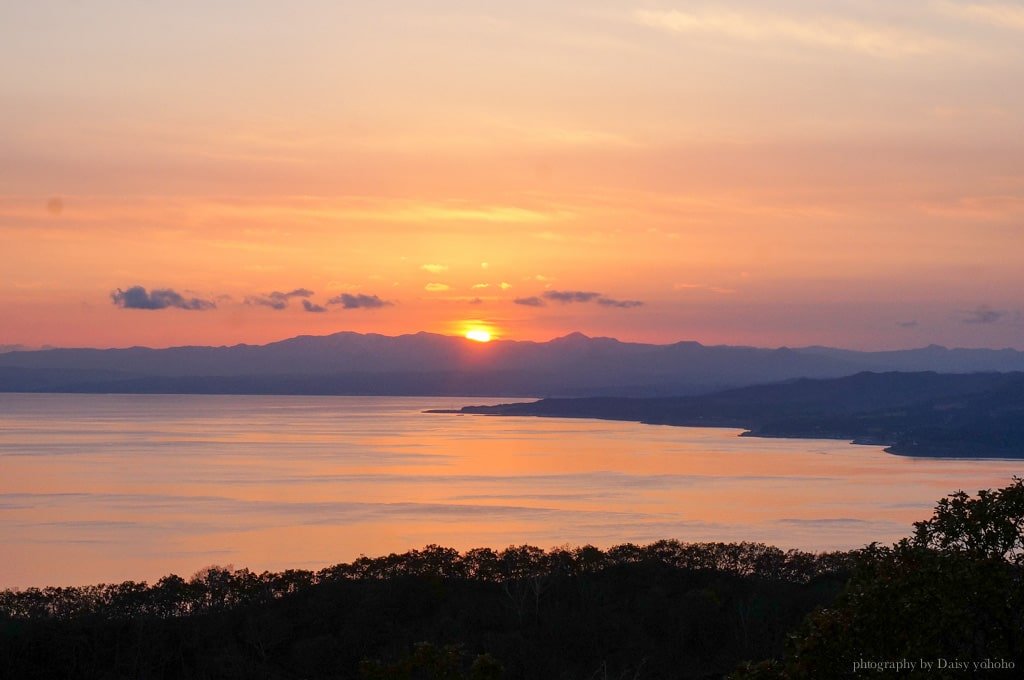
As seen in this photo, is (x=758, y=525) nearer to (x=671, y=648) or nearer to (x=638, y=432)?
(x=671, y=648)

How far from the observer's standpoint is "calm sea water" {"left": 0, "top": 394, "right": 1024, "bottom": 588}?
65562mm

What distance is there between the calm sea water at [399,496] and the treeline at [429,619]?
21181 millimetres

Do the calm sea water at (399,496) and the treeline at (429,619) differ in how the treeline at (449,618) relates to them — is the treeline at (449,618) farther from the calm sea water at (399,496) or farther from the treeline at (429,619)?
the calm sea water at (399,496)

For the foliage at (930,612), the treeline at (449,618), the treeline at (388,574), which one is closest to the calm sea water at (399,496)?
the treeline at (388,574)

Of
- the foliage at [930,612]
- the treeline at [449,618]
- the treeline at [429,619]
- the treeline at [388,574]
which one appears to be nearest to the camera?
the foliage at [930,612]

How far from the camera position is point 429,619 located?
113 feet

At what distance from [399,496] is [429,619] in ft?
185

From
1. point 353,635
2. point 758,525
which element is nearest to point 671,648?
point 353,635

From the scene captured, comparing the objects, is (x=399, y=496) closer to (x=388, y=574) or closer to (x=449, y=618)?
(x=388, y=574)

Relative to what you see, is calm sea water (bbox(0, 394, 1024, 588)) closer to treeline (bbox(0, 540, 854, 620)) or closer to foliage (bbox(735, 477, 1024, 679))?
treeline (bbox(0, 540, 854, 620))

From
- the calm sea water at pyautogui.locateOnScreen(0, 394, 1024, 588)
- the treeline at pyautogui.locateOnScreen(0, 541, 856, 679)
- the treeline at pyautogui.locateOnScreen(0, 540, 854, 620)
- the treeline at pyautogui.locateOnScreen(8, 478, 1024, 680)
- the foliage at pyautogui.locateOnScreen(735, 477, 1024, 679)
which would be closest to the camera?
the foliage at pyautogui.locateOnScreen(735, 477, 1024, 679)

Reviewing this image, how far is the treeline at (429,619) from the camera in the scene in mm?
30062

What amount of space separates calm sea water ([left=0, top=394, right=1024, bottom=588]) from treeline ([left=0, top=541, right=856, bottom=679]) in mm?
21181

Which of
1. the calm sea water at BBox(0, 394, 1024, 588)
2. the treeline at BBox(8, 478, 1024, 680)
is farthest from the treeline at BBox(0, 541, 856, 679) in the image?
the calm sea water at BBox(0, 394, 1024, 588)
